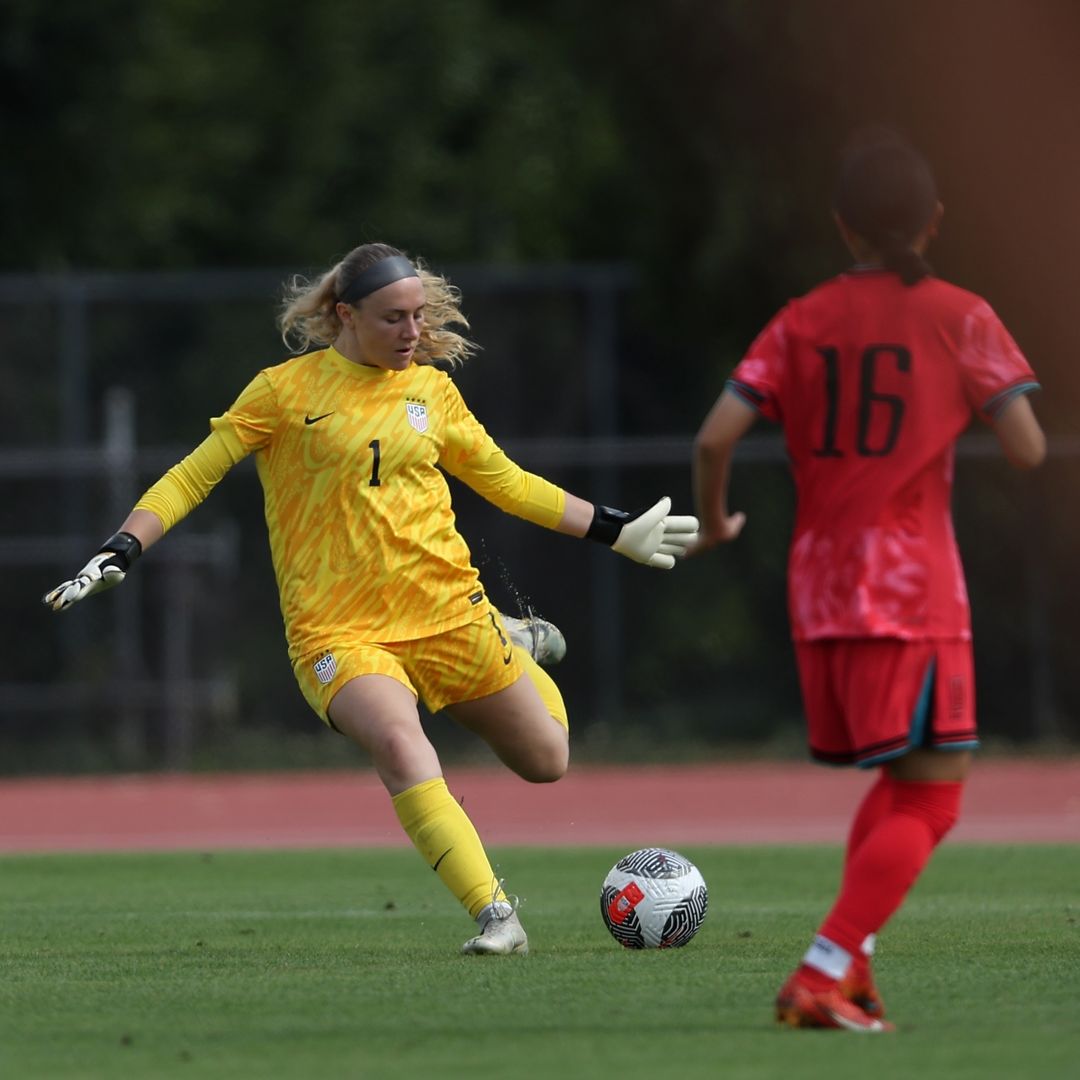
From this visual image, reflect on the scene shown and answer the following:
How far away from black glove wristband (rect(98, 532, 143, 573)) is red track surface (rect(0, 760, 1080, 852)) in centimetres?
569

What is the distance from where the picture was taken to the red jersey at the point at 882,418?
16.9ft

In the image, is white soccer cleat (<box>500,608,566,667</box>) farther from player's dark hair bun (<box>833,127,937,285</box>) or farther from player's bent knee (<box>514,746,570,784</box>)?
player's dark hair bun (<box>833,127,937,285</box>)

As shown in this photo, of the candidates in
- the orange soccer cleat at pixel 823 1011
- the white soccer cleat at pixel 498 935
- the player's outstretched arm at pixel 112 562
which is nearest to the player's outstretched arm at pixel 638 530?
the white soccer cleat at pixel 498 935

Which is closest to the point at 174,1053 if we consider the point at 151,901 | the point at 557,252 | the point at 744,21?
the point at 151,901

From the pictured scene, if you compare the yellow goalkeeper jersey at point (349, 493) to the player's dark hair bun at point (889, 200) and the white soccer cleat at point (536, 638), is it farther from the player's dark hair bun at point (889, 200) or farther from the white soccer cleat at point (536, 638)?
the player's dark hair bun at point (889, 200)

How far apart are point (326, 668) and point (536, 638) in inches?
44.4

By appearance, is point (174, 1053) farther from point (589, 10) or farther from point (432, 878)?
point (589, 10)

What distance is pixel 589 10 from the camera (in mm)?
19453

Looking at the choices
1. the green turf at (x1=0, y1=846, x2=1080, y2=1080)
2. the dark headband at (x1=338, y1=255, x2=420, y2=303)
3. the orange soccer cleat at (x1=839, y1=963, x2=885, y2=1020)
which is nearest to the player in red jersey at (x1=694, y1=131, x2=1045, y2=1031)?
the orange soccer cleat at (x1=839, y1=963, x2=885, y2=1020)

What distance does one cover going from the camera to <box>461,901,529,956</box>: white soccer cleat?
690cm

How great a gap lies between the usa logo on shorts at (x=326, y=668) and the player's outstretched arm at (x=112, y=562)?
64cm

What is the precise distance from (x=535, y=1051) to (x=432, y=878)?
18.2 feet

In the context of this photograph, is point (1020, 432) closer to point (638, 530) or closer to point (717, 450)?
point (717, 450)

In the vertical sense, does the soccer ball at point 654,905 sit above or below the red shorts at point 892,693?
below
